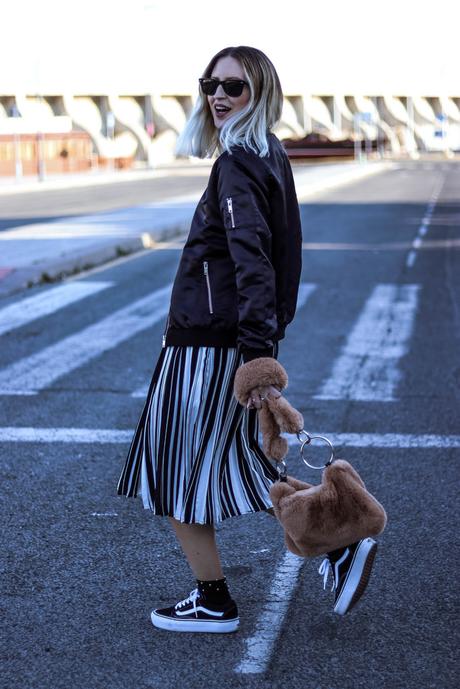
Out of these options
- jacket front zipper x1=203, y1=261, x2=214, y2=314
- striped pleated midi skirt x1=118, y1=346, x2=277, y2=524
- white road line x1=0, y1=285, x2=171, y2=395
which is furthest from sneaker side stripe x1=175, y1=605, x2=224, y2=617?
white road line x1=0, y1=285, x2=171, y2=395

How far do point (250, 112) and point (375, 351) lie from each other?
6.19m

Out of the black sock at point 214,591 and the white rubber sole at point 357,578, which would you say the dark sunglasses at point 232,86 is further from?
the black sock at point 214,591

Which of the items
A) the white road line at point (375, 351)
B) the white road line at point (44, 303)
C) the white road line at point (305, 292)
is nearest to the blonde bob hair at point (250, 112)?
the white road line at point (375, 351)

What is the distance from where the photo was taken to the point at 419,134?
135125 mm

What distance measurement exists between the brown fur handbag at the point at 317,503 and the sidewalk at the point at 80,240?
10.1 metres

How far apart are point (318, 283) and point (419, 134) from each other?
125m

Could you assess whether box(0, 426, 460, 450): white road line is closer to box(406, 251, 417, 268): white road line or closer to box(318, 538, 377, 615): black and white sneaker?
box(318, 538, 377, 615): black and white sneaker

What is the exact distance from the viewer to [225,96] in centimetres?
360

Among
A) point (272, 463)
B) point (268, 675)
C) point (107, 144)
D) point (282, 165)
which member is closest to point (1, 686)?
point (268, 675)

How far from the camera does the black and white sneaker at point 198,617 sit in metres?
3.85

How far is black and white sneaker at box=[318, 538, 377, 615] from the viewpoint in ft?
11.8

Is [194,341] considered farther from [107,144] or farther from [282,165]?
[107,144]

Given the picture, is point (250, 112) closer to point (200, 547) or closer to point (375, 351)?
point (200, 547)

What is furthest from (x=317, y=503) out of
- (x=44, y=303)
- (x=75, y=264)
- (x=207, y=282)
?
(x=75, y=264)
